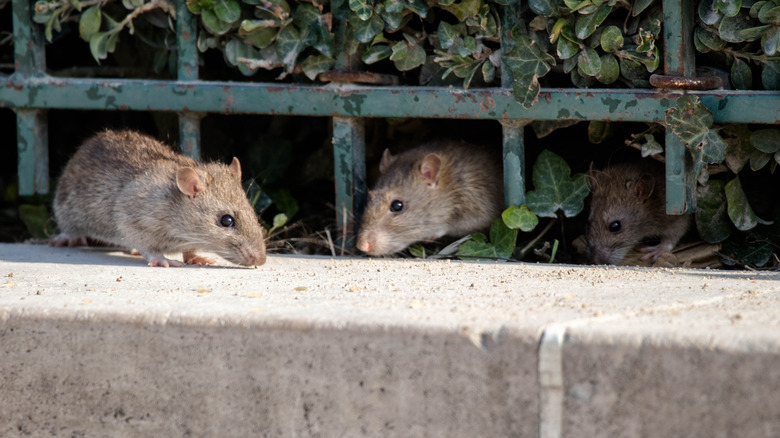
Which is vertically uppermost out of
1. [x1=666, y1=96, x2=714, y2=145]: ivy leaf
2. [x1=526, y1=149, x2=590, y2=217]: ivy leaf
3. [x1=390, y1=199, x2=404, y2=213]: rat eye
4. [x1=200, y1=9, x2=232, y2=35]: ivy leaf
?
[x1=200, y1=9, x2=232, y2=35]: ivy leaf

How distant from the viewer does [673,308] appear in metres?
2.66

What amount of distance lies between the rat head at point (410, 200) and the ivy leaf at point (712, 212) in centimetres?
144

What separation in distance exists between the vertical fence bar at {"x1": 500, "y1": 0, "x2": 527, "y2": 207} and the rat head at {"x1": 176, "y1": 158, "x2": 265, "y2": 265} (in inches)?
50.3

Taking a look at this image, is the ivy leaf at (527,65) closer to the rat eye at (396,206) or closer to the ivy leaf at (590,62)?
the ivy leaf at (590,62)

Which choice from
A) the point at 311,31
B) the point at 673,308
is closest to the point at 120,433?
the point at 673,308

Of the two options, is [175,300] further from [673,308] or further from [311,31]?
[311,31]

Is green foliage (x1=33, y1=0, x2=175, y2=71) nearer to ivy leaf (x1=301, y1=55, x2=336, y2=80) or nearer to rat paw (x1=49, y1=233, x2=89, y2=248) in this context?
ivy leaf (x1=301, y1=55, x2=336, y2=80)

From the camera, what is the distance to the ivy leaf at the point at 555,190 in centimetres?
447

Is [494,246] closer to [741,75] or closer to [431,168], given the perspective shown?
[431,168]

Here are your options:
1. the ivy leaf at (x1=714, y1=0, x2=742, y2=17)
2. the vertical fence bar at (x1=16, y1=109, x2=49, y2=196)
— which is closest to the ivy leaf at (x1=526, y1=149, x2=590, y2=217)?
the ivy leaf at (x1=714, y1=0, x2=742, y2=17)

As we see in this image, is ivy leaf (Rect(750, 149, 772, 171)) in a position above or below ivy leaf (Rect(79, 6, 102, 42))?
below

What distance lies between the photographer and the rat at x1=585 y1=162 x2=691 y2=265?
502cm

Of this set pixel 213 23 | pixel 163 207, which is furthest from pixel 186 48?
pixel 163 207

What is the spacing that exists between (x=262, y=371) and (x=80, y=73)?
409cm
